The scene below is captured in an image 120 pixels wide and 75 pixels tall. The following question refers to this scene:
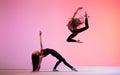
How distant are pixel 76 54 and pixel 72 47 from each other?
9 cm

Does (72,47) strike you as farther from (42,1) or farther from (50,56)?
(42,1)

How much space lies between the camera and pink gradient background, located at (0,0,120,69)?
2820 millimetres

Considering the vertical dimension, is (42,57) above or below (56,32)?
below

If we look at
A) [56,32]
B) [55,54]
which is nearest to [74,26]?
[56,32]

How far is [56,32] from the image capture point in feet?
9.39

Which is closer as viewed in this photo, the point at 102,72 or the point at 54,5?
the point at 102,72

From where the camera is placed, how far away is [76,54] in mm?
2830

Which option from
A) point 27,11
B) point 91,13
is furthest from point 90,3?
point 27,11

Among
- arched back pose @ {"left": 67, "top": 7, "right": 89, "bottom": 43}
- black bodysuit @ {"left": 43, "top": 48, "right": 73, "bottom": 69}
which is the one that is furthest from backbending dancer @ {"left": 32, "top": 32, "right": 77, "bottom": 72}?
arched back pose @ {"left": 67, "top": 7, "right": 89, "bottom": 43}

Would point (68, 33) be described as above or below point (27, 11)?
below

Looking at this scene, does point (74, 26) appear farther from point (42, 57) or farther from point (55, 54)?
point (42, 57)

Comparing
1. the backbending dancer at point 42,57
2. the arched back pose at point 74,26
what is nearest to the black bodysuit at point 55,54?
the backbending dancer at point 42,57

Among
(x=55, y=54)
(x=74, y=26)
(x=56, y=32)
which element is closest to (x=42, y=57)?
(x=55, y=54)

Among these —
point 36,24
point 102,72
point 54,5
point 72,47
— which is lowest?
point 102,72
